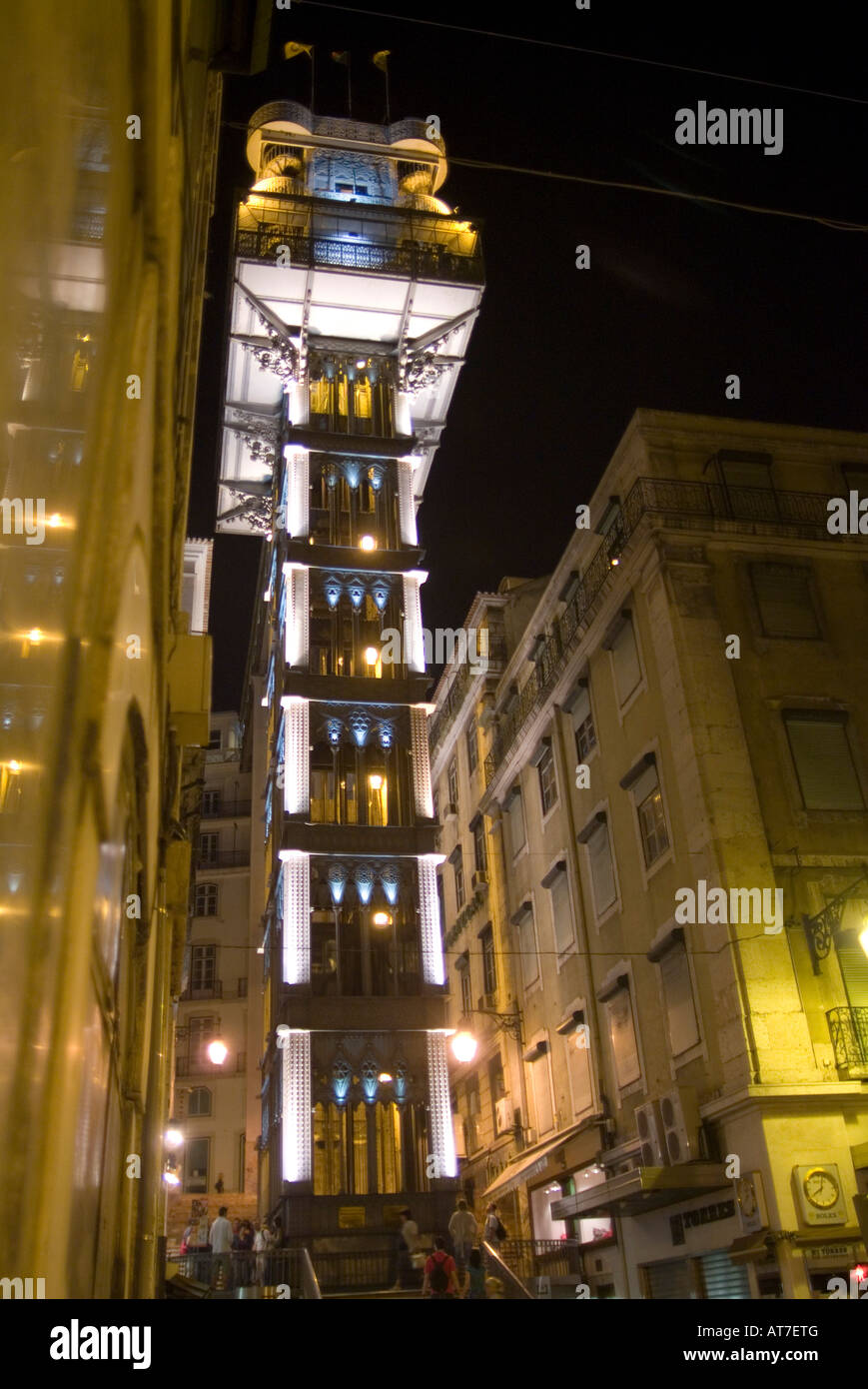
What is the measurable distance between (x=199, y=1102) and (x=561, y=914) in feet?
61.2

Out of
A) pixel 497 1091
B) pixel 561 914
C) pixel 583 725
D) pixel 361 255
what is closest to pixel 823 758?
pixel 583 725

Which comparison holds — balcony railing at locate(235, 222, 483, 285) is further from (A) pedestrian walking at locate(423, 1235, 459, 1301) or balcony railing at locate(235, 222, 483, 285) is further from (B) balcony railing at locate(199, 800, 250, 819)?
(A) pedestrian walking at locate(423, 1235, 459, 1301)

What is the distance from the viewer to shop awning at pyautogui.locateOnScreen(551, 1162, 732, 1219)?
1880cm

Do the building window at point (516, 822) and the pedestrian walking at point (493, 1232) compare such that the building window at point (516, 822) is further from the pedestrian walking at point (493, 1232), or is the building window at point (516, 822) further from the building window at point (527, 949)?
the pedestrian walking at point (493, 1232)

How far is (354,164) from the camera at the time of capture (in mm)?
42656

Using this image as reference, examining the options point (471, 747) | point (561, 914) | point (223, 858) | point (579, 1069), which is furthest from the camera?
point (223, 858)

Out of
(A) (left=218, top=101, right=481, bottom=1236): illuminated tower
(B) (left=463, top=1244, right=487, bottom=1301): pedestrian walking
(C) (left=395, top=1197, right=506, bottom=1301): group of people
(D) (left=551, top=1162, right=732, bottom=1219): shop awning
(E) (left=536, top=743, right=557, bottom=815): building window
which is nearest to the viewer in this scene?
(C) (left=395, top=1197, right=506, bottom=1301): group of people

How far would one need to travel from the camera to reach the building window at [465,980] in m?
39.2

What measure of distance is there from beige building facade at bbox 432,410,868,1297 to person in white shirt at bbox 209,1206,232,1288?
7364 millimetres

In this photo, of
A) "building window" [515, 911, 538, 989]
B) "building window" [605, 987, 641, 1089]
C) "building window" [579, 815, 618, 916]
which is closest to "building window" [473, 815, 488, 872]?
"building window" [515, 911, 538, 989]

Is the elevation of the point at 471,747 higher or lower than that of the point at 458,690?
lower

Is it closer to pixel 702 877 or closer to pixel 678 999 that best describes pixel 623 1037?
pixel 678 999

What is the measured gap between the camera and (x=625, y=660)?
84.9 ft
